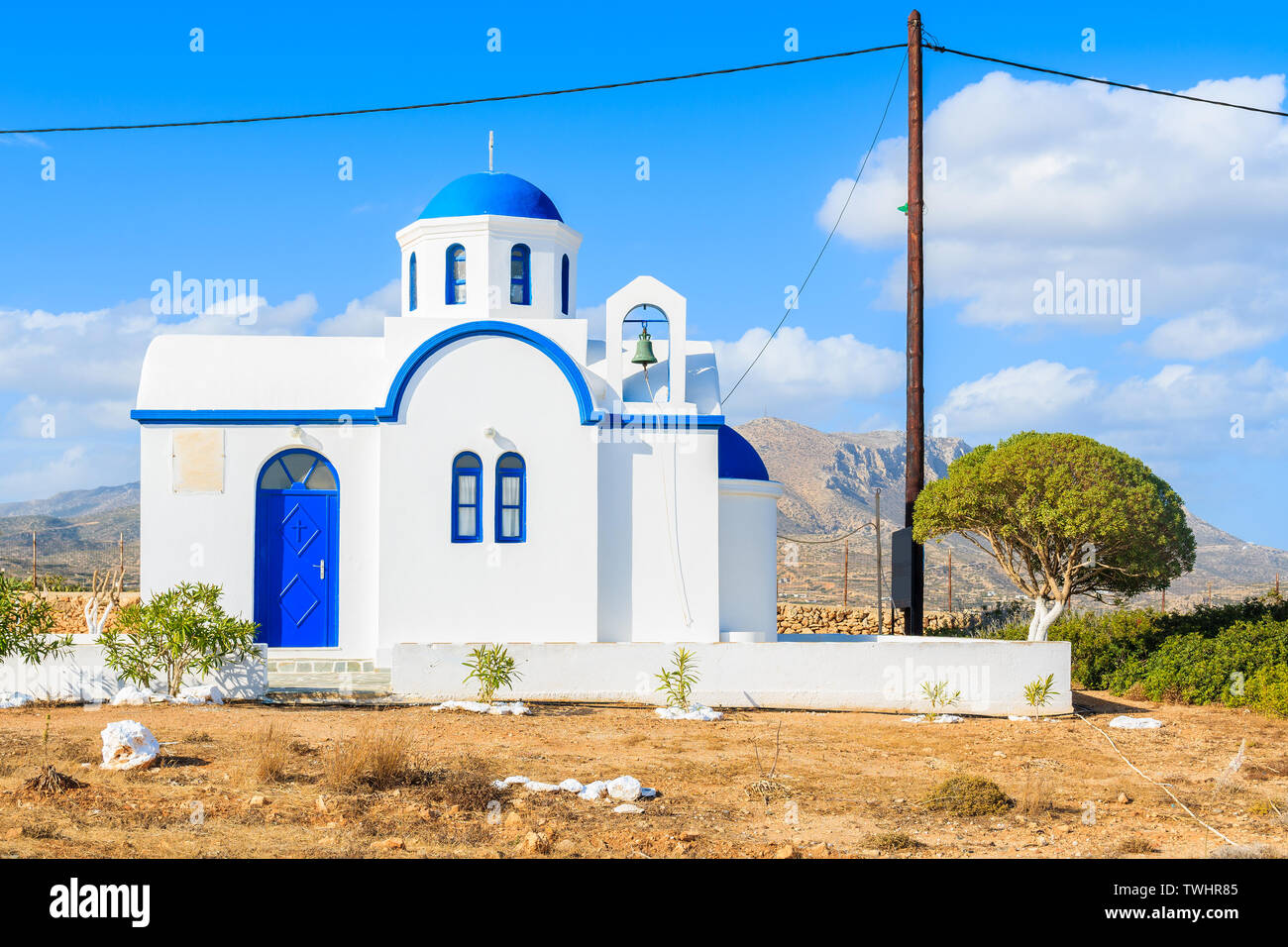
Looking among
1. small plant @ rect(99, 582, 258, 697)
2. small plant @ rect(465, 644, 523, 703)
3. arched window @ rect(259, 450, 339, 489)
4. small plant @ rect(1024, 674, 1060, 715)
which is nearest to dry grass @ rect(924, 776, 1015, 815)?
small plant @ rect(1024, 674, 1060, 715)

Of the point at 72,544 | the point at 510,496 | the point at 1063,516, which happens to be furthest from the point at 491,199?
the point at 72,544

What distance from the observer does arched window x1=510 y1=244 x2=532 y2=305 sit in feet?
56.7

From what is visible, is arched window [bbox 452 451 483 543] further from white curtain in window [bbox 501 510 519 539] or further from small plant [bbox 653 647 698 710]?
small plant [bbox 653 647 698 710]

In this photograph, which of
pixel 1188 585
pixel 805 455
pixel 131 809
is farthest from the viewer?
pixel 805 455

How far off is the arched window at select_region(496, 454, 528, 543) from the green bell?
7.04ft

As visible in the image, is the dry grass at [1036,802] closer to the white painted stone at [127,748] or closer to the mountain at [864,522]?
the white painted stone at [127,748]

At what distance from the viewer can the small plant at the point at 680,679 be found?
46.9 ft

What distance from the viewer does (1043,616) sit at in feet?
56.1

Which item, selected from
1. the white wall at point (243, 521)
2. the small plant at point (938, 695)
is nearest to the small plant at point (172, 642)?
the white wall at point (243, 521)

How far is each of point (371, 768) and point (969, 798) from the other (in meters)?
4.93

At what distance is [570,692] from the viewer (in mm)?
14375

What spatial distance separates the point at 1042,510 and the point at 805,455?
77576mm
